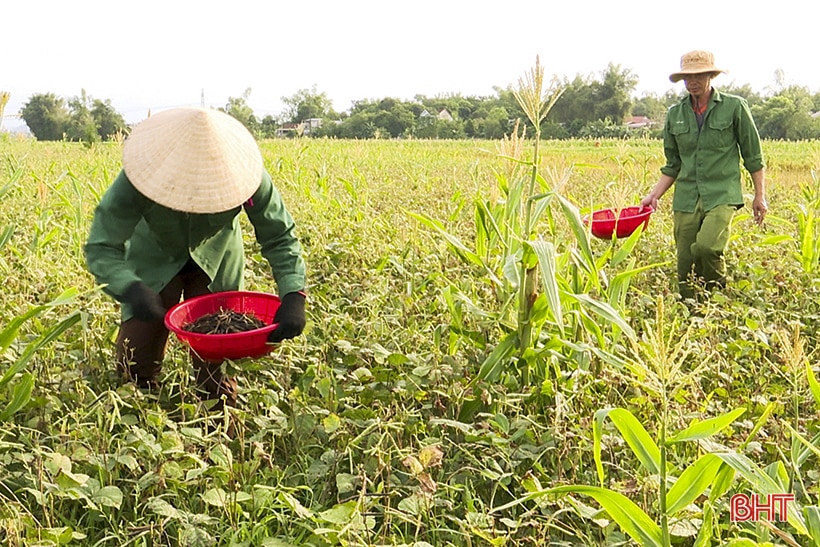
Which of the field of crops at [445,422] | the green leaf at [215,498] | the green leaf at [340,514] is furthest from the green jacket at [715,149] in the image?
the green leaf at [215,498]

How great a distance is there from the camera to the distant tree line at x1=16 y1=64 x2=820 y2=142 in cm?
4659

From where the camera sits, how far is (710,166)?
390 cm

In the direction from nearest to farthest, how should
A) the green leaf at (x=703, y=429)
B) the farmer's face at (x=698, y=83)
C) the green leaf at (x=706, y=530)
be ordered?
the green leaf at (x=703, y=429)
the green leaf at (x=706, y=530)
the farmer's face at (x=698, y=83)

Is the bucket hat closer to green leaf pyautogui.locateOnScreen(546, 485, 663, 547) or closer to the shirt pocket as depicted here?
the shirt pocket

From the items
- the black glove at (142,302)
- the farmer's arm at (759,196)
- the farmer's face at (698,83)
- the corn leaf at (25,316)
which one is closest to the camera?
the corn leaf at (25,316)

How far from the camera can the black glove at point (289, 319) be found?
6.84 ft

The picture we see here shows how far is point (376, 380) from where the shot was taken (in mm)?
2436

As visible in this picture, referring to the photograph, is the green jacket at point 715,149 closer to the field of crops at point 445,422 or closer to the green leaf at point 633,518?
the field of crops at point 445,422

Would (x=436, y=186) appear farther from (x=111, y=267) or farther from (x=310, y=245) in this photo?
(x=111, y=267)

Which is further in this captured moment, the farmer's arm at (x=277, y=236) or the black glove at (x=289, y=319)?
the farmer's arm at (x=277, y=236)

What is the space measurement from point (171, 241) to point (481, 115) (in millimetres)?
62863

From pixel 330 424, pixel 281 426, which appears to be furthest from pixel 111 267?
pixel 330 424

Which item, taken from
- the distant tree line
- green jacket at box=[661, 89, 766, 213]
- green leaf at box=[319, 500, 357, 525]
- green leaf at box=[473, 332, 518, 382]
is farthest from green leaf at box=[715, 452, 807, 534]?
the distant tree line

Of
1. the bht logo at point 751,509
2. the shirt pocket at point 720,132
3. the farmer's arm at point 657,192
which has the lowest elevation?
the bht logo at point 751,509
